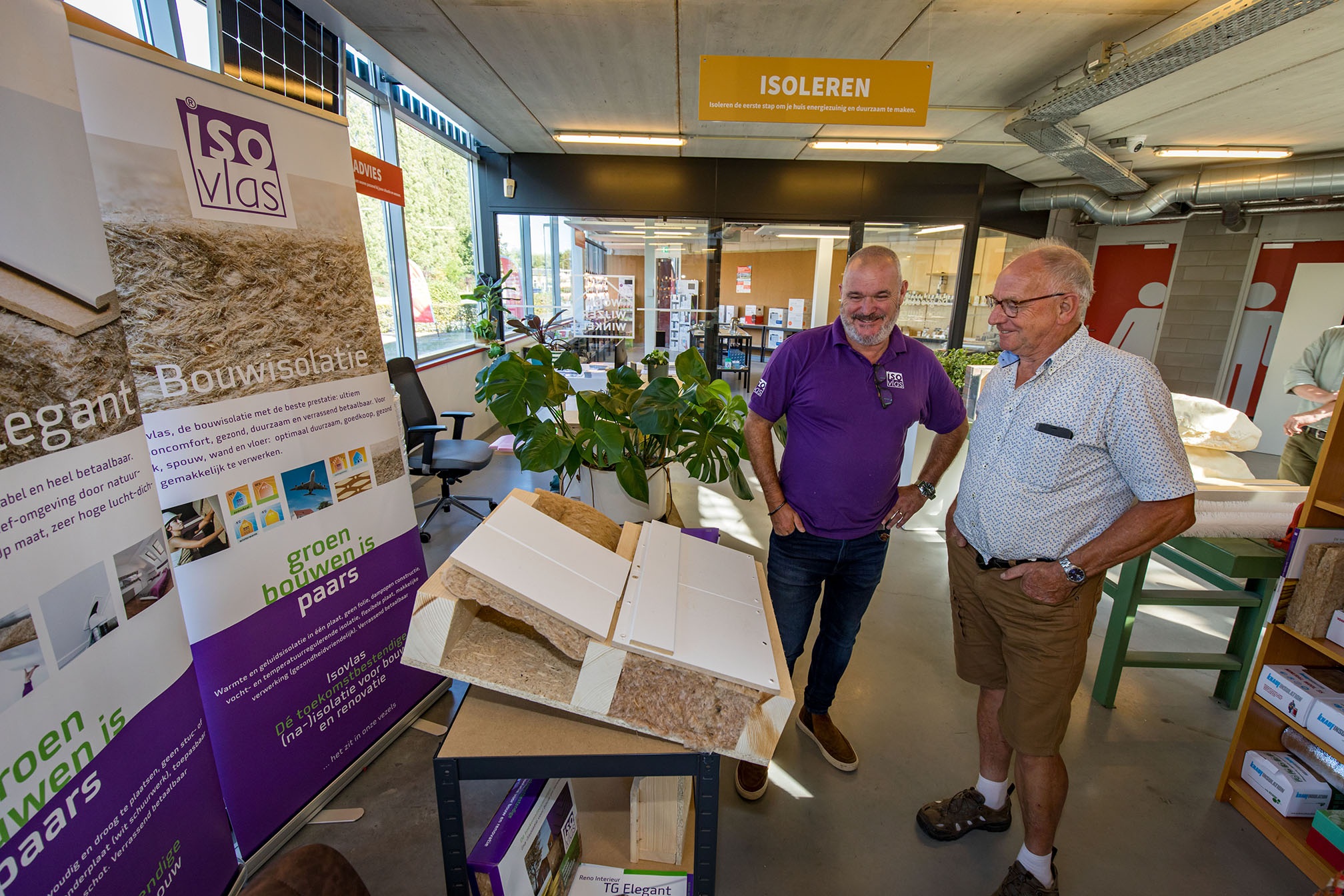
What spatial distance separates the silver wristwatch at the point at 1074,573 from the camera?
54.1 inches

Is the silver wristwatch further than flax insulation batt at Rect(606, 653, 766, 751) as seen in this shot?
Yes

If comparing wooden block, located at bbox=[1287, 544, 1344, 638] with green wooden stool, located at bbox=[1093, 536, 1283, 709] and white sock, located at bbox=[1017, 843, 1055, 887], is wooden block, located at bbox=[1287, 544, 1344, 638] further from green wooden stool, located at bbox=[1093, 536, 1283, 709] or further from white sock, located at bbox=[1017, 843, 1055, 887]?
white sock, located at bbox=[1017, 843, 1055, 887]

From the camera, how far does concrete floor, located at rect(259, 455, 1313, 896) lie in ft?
5.33

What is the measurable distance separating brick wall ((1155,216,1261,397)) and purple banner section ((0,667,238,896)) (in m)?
10.5

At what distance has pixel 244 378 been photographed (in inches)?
58.6

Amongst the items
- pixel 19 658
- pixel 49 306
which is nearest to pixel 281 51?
pixel 49 306

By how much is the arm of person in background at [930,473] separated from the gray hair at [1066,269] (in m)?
0.53

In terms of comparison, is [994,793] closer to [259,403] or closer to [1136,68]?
[259,403]

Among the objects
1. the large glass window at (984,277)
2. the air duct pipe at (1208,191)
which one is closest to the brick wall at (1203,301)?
the air duct pipe at (1208,191)

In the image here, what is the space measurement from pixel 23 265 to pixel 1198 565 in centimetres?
359

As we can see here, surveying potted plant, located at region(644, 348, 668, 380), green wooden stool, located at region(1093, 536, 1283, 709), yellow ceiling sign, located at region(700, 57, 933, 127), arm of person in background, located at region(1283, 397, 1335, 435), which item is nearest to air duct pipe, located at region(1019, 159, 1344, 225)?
arm of person in background, located at region(1283, 397, 1335, 435)

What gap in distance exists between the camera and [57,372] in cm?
98

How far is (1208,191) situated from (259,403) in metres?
8.91

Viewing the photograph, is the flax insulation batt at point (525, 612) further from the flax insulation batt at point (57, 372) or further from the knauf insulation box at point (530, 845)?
the flax insulation batt at point (57, 372)
